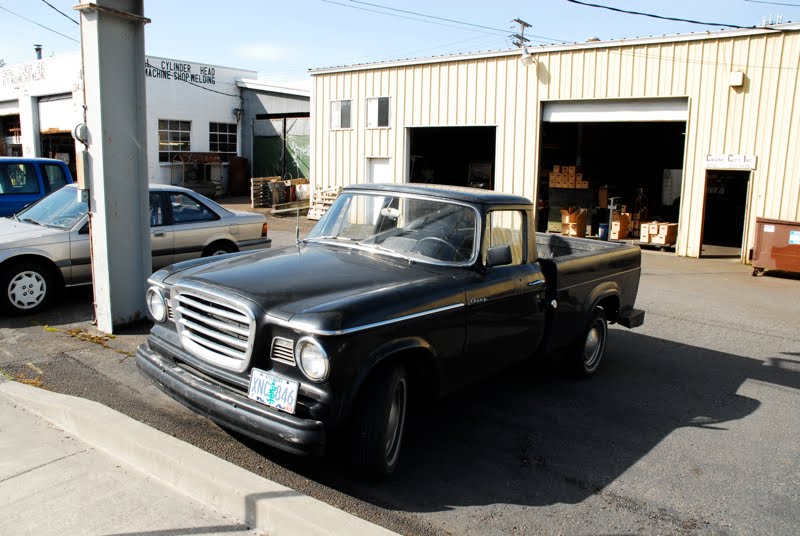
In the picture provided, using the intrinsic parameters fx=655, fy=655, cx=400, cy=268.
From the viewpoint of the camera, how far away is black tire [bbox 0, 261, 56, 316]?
738 cm

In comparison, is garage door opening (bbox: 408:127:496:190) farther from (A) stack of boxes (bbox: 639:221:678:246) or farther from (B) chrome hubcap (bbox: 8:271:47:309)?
(B) chrome hubcap (bbox: 8:271:47:309)

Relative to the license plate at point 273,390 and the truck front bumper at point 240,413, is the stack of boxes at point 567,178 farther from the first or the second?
the license plate at point 273,390

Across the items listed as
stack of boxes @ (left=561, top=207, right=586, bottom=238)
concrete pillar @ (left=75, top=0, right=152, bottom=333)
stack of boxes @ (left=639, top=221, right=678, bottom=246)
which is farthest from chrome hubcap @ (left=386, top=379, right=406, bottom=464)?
stack of boxes @ (left=561, top=207, right=586, bottom=238)

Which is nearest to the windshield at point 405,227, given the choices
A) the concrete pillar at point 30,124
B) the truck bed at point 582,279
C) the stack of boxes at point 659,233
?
the truck bed at point 582,279

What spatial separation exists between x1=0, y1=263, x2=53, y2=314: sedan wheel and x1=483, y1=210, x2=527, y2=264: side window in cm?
555

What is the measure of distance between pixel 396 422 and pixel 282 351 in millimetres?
873

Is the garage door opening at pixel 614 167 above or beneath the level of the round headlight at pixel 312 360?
above

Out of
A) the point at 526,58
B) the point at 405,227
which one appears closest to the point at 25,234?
the point at 405,227

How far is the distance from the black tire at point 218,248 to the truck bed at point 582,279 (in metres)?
4.55

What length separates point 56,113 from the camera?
3133cm

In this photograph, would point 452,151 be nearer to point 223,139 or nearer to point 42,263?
point 223,139

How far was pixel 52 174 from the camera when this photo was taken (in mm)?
10914

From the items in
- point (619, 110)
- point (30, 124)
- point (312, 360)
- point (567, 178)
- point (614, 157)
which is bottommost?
point (312, 360)

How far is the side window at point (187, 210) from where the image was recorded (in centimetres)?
891
